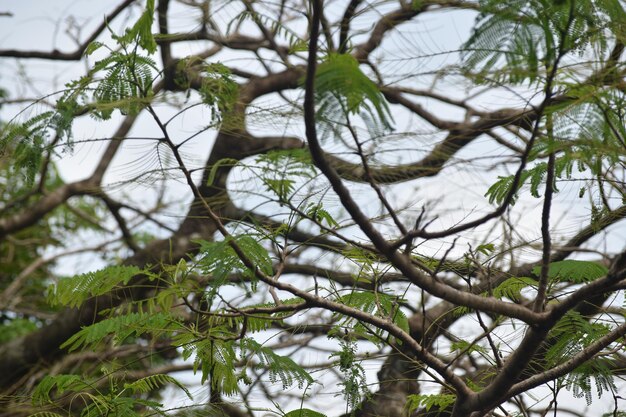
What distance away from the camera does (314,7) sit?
59.6 inches

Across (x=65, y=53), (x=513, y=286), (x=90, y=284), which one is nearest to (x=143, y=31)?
(x=90, y=284)

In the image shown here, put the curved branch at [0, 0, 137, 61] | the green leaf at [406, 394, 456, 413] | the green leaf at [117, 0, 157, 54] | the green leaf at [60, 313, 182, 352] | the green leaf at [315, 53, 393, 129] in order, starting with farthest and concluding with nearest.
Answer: the curved branch at [0, 0, 137, 61] < the green leaf at [406, 394, 456, 413] < the green leaf at [60, 313, 182, 352] < the green leaf at [117, 0, 157, 54] < the green leaf at [315, 53, 393, 129]

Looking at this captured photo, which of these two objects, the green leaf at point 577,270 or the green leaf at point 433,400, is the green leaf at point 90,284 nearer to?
the green leaf at point 433,400

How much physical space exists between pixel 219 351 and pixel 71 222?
609cm

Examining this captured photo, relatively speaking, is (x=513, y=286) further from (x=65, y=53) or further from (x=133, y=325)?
(x=65, y=53)

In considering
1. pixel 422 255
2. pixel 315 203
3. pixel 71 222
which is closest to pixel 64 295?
pixel 315 203

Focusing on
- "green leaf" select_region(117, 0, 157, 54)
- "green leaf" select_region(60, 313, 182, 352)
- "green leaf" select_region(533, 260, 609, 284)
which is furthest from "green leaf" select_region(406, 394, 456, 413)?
"green leaf" select_region(117, 0, 157, 54)

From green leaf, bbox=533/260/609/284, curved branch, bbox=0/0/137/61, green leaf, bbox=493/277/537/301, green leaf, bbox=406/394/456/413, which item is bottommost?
green leaf, bbox=406/394/456/413

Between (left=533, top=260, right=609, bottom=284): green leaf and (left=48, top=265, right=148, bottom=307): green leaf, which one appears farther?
(left=48, top=265, right=148, bottom=307): green leaf

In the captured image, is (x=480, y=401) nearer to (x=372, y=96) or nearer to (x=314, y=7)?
(x=372, y=96)

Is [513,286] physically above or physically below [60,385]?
above

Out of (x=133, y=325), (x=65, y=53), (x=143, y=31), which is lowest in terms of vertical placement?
(x=133, y=325)

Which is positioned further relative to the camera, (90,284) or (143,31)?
(90,284)

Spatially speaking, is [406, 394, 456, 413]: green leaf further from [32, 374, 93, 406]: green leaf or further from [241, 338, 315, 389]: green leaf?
[32, 374, 93, 406]: green leaf
